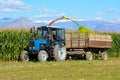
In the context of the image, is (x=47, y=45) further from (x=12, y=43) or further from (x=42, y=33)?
(x=12, y=43)

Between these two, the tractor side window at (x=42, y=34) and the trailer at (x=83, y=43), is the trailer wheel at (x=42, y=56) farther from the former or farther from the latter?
the trailer at (x=83, y=43)

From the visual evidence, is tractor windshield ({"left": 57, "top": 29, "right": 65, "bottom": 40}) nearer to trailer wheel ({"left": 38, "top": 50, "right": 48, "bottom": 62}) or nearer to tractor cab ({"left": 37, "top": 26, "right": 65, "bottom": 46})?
tractor cab ({"left": 37, "top": 26, "right": 65, "bottom": 46})

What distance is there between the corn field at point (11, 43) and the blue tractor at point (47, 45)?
230 centimetres

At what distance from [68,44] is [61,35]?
1.75 metres

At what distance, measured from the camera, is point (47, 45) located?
2777cm

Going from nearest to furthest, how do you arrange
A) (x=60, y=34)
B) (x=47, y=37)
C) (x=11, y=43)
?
(x=47, y=37), (x=60, y=34), (x=11, y=43)

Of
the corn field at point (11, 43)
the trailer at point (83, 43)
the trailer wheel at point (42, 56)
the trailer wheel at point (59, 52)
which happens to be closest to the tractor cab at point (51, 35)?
the trailer wheel at point (59, 52)

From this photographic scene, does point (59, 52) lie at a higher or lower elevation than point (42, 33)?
lower

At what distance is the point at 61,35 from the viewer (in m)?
28.8

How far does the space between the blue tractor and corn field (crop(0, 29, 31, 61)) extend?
2.30 m

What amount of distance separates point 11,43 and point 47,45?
13.6ft

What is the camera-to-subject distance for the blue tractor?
90.4ft

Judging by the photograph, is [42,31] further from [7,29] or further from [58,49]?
[7,29]

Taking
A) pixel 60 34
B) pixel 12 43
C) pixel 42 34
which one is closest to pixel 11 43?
pixel 12 43
